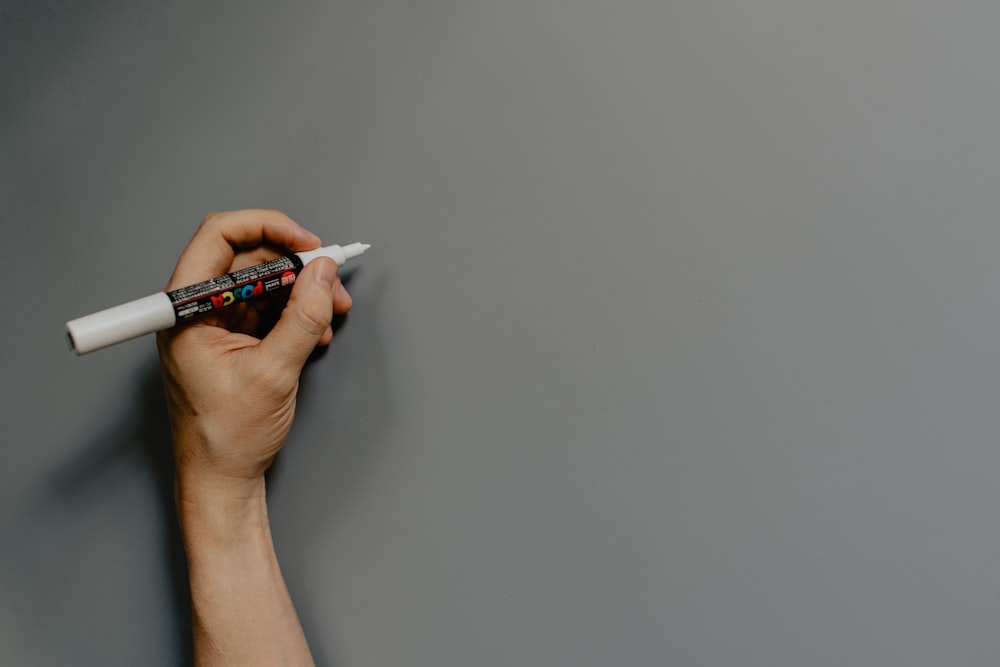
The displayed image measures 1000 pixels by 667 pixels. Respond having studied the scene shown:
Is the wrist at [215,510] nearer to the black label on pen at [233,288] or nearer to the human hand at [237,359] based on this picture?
the human hand at [237,359]

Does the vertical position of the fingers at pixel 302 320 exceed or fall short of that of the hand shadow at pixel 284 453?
it exceeds it

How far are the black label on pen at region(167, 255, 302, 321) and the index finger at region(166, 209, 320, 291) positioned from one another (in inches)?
1.4

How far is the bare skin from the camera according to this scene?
1.95 ft

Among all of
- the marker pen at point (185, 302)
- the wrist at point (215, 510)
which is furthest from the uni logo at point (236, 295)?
the wrist at point (215, 510)

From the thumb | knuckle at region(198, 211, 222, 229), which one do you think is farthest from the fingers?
knuckle at region(198, 211, 222, 229)

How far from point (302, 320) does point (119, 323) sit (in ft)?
0.44

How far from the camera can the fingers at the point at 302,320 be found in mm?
580

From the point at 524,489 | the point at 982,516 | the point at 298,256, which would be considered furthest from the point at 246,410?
the point at 982,516

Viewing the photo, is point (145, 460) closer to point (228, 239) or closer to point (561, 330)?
point (228, 239)

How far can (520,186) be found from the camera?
60cm

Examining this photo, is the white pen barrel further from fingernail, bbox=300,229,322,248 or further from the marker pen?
fingernail, bbox=300,229,322,248

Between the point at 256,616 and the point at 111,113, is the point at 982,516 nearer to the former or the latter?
the point at 256,616

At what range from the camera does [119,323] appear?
546 millimetres

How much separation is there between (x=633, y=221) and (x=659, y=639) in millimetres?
329
